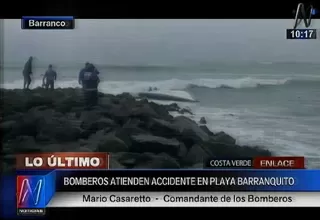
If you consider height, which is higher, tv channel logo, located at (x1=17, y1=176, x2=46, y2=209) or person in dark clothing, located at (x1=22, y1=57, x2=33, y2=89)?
person in dark clothing, located at (x1=22, y1=57, x2=33, y2=89)

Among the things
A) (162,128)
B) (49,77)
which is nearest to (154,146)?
(162,128)

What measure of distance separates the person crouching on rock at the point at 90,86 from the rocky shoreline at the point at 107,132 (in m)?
0.02

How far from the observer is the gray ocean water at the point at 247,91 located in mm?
1992

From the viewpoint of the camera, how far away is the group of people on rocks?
2.00 metres

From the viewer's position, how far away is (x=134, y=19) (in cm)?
199

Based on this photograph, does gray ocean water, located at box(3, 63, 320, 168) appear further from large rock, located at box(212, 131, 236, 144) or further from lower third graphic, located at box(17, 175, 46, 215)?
lower third graphic, located at box(17, 175, 46, 215)

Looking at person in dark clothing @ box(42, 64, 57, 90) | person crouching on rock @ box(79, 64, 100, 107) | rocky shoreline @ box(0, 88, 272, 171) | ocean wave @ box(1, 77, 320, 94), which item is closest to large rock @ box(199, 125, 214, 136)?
rocky shoreline @ box(0, 88, 272, 171)
